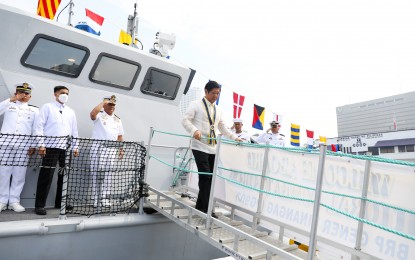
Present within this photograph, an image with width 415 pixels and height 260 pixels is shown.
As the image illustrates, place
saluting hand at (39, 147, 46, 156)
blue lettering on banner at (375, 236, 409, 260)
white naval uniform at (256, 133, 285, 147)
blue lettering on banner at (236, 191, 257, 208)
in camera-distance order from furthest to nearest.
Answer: white naval uniform at (256, 133, 285, 147) → saluting hand at (39, 147, 46, 156) → blue lettering on banner at (236, 191, 257, 208) → blue lettering on banner at (375, 236, 409, 260)

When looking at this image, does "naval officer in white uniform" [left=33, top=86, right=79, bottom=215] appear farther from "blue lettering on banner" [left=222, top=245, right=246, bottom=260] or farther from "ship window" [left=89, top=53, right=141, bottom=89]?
"blue lettering on banner" [left=222, top=245, right=246, bottom=260]

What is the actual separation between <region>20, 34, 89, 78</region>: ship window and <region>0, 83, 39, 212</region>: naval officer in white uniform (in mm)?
632

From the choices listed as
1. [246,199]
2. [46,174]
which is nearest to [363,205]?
[246,199]

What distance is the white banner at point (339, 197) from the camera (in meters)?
2.03

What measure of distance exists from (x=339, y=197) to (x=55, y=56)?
4.22 metres

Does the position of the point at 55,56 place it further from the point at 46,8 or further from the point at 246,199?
the point at 246,199

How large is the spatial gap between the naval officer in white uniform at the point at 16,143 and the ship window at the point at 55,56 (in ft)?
2.07

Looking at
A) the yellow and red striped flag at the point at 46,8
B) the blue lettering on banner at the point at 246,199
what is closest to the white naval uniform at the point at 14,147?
the yellow and red striped flag at the point at 46,8

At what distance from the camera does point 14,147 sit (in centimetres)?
364

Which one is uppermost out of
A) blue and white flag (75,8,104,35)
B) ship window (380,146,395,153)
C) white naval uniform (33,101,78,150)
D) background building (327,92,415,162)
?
background building (327,92,415,162)

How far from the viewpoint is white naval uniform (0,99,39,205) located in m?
3.61

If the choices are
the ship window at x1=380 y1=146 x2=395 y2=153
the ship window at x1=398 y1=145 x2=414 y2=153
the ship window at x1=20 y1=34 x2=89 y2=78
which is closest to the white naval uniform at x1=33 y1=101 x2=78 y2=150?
the ship window at x1=20 y1=34 x2=89 y2=78

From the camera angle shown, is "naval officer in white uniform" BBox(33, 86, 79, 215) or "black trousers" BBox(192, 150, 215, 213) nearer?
"black trousers" BBox(192, 150, 215, 213)

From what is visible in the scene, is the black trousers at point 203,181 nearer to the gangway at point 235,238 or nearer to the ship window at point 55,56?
the gangway at point 235,238
